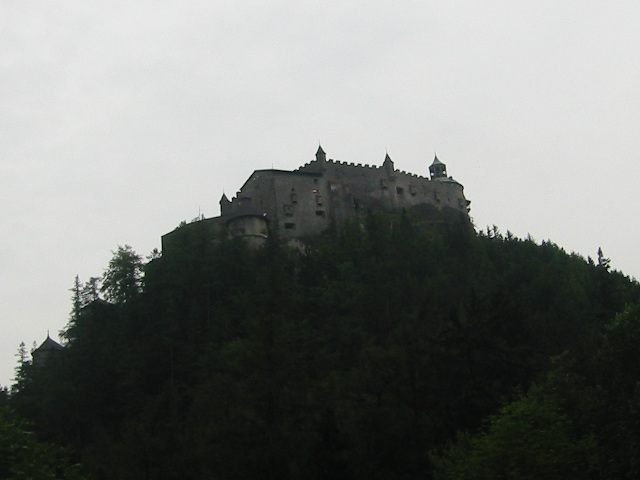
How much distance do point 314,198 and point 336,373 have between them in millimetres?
49681

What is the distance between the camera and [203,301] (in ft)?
216

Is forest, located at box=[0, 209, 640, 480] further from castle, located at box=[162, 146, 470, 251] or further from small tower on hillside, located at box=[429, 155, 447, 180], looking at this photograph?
small tower on hillside, located at box=[429, 155, 447, 180]

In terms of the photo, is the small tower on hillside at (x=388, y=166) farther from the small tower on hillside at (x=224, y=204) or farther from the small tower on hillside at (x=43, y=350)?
the small tower on hillside at (x=43, y=350)

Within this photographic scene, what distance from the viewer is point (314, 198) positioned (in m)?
92.3

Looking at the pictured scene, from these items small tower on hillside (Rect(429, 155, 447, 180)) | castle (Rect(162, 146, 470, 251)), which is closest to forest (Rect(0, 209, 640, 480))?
castle (Rect(162, 146, 470, 251))

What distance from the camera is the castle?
3359 inches

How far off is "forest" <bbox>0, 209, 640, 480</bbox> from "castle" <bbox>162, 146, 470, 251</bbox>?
8374 millimetres

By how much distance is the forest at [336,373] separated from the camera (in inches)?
1174

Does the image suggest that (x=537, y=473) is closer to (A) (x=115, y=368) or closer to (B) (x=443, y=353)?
(B) (x=443, y=353)

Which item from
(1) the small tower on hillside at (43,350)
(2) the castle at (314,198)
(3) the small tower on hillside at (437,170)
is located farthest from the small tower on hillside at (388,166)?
(1) the small tower on hillside at (43,350)

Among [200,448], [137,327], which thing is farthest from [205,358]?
[200,448]

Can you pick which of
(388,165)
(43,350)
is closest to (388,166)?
(388,165)

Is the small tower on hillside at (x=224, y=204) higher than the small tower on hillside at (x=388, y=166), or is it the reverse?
the small tower on hillside at (x=388, y=166)

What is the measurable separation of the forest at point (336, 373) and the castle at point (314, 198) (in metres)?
8.37
